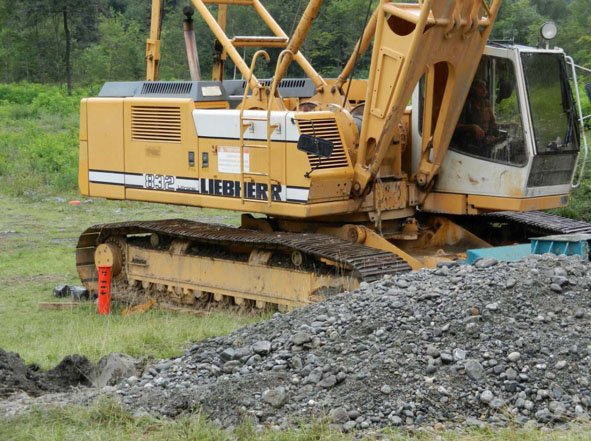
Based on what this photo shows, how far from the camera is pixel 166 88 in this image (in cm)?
1112

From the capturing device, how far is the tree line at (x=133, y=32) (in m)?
31.3

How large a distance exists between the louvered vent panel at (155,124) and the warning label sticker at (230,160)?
0.67 meters

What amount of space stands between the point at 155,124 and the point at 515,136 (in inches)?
154

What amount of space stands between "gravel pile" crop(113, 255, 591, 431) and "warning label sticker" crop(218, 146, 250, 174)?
2.88 m

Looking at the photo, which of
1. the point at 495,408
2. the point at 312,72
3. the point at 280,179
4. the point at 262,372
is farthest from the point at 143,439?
the point at 312,72

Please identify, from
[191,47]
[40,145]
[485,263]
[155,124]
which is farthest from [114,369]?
[40,145]

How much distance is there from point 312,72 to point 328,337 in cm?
510

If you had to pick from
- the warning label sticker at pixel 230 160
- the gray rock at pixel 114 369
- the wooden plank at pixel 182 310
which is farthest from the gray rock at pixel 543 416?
the wooden plank at pixel 182 310

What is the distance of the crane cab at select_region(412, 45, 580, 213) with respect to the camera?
31.1 ft

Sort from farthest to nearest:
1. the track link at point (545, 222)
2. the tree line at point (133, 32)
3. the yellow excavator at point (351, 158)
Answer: the tree line at point (133, 32) < the track link at point (545, 222) < the yellow excavator at point (351, 158)

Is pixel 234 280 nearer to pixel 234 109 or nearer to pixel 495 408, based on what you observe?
pixel 234 109

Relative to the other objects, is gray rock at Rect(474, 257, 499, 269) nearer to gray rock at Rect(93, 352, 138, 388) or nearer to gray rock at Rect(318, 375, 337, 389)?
gray rock at Rect(318, 375, 337, 389)

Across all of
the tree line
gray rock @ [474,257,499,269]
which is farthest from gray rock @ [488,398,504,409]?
the tree line

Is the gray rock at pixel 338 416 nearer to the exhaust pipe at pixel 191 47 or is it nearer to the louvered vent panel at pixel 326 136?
the louvered vent panel at pixel 326 136
